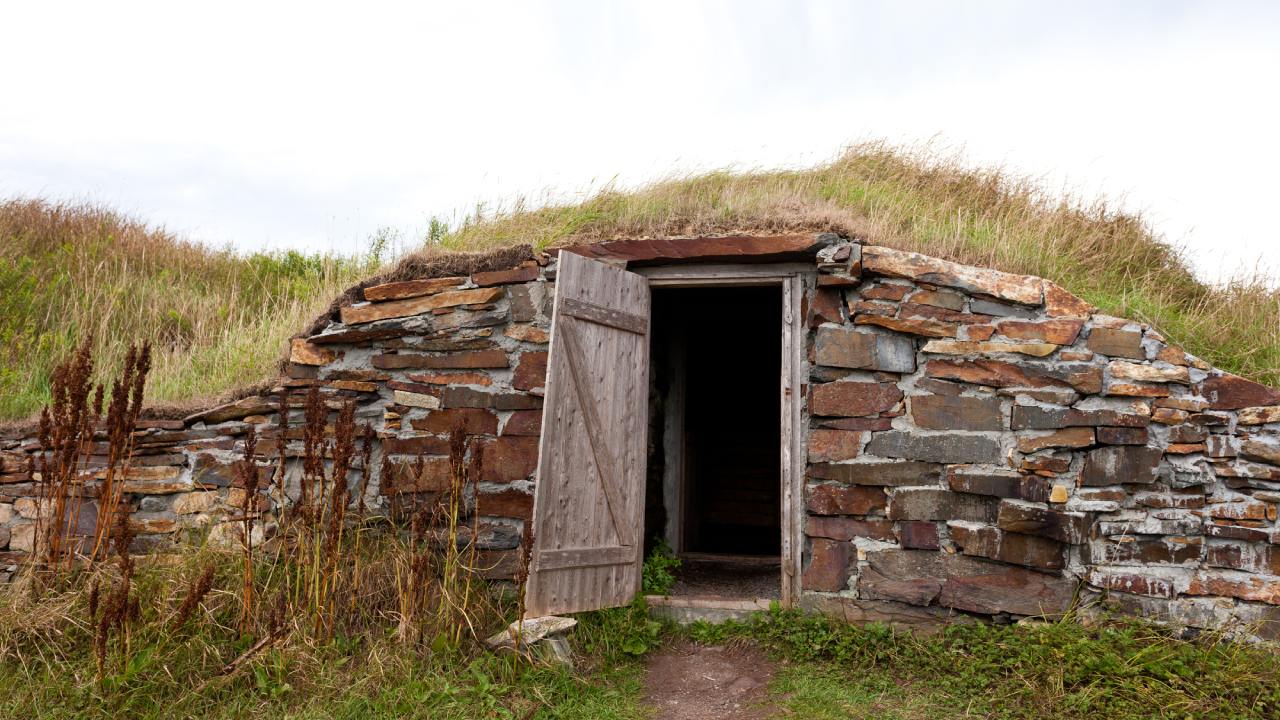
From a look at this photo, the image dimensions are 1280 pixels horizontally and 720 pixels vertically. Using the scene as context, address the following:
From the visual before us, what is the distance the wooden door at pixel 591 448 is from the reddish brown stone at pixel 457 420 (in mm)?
777

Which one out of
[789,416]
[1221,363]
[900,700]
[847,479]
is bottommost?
[900,700]

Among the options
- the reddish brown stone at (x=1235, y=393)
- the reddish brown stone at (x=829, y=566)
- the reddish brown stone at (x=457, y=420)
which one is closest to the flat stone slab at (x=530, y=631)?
the reddish brown stone at (x=457, y=420)

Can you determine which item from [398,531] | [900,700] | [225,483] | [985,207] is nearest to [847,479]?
[900,700]

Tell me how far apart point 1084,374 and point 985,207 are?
15.1 ft

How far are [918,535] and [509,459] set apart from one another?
8.47ft

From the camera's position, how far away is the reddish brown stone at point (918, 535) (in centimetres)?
510

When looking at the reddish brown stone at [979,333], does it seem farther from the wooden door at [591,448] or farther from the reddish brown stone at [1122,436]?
the wooden door at [591,448]

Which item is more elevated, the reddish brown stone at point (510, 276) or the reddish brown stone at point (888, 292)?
the reddish brown stone at point (510, 276)

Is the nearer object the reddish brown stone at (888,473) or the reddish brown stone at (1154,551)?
the reddish brown stone at (1154,551)

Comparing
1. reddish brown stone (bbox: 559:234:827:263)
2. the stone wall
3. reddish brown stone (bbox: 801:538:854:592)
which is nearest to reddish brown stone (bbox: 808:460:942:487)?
the stone wall

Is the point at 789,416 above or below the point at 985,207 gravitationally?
below

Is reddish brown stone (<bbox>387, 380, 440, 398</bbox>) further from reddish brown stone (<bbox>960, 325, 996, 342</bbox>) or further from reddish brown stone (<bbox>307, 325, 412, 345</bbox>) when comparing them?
reddish brown stone (<bbox>960, 325, 996, 342</bbox>)

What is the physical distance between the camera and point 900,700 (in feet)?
14.7

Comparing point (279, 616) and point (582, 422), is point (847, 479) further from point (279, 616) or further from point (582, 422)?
point (279, 616)
